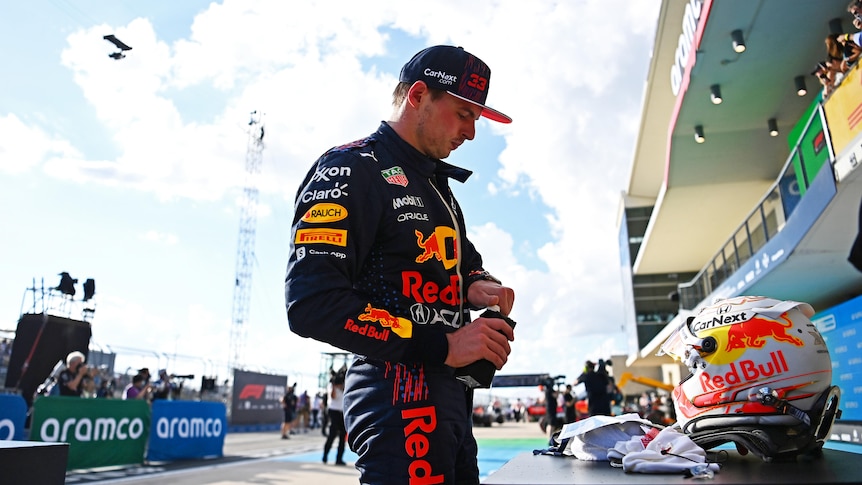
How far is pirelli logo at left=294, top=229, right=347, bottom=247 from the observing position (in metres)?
1.34

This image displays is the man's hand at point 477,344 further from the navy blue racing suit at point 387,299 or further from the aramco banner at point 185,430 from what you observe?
the aramco banner at point 185,430

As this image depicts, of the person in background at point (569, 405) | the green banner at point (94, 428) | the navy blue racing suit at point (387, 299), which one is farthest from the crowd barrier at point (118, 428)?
the person in background at point (569, 405)

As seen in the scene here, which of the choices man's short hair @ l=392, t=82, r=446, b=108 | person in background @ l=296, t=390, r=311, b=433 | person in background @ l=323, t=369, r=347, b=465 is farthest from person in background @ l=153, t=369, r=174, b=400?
man's short hair @ l=392, t=82, r=446, b=108

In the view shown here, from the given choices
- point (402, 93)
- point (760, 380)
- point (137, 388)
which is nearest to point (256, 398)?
point (137, 388)

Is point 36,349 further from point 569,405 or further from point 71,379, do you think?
point 569,405

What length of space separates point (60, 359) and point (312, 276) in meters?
13.4

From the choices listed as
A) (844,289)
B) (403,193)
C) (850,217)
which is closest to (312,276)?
(403,193)

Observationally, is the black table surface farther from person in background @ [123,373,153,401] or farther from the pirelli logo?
person in background @ [123,373,153,401]

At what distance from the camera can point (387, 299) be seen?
1.43 metres

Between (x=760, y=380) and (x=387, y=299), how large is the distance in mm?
1164

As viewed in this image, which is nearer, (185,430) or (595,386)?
(185,430)

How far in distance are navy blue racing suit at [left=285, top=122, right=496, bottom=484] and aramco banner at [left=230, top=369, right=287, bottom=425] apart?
19338 millimetres

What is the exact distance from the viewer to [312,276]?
4.23 feet

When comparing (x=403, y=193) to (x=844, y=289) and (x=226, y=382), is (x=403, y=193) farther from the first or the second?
(x=226, y=382)
